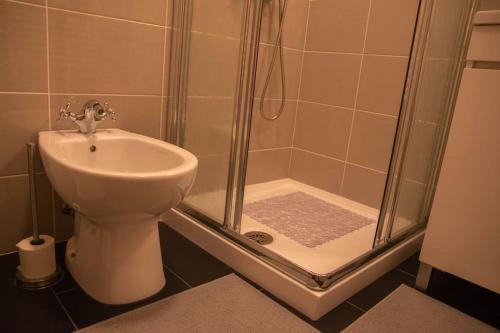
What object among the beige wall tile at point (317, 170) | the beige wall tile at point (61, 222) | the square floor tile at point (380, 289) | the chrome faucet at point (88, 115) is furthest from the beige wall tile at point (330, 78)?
the beige wall tile at point (61, 222)

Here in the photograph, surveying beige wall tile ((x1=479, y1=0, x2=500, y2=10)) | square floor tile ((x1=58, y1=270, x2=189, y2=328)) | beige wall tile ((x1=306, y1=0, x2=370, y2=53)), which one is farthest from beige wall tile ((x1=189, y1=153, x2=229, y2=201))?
beige wall tile ((x1=479, y1=0, x2=500, y2=10))

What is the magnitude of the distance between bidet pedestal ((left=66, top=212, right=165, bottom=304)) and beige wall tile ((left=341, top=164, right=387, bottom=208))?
3.76 feet

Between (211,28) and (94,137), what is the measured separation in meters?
0.60

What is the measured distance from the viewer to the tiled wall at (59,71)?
3.95ft

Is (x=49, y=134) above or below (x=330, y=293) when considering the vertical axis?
above

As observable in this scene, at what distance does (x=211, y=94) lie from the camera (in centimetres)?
145

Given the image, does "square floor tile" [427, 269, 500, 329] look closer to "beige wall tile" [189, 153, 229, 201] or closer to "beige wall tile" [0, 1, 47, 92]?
"beige wall tile" [189, 153, 229, 201]

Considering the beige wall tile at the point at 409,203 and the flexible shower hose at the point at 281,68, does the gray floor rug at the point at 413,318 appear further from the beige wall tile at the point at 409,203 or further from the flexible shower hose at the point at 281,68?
the flexible shower hose at the point at 281,68

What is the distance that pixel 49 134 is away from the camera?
1271 mm

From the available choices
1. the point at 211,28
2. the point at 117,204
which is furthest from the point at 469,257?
the point at 211,28

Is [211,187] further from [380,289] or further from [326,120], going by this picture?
[326,120]

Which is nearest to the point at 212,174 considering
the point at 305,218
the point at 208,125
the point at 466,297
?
the point at 208,125

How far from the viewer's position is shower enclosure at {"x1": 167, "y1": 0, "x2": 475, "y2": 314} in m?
1.27

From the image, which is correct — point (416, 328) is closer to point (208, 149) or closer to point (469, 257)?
point (469, 257)
